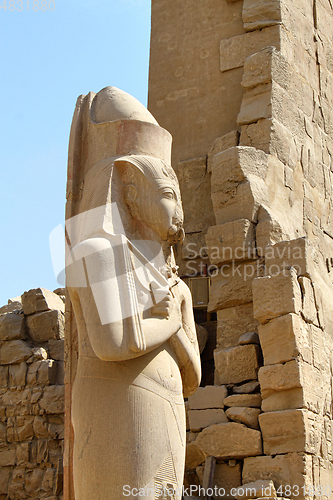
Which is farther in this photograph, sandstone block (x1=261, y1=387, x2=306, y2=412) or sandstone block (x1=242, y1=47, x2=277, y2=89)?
sandstone block (x1=242, y1=47, x2=277, y2=89)

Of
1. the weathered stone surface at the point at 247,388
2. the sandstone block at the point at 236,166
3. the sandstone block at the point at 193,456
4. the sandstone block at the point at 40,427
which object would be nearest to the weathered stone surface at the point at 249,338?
the weathered stone surface at the point at 247,388

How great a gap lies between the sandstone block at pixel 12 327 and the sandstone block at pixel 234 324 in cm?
210

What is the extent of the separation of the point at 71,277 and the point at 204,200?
3.77 m

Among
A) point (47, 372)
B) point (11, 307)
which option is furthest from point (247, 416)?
point (11, 307)

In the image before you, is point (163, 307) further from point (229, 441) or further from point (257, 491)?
point (229, 441)

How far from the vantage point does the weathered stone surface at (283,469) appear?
506cm

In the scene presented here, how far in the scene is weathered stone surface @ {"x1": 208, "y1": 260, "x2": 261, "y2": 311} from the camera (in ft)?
20.2

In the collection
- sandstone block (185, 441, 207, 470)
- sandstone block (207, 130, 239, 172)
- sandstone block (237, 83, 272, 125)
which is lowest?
sandstone block (185, 441, 207, 470)

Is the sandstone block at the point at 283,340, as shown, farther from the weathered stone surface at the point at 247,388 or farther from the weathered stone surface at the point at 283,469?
the weathered stone surface at the point at 283,469

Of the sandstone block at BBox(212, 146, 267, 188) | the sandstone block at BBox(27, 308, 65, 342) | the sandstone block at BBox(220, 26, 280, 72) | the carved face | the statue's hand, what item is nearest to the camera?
the statue's hand

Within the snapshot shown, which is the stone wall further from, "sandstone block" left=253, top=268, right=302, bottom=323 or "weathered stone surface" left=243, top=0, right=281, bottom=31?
"weathered stone surface" left=243, top=0, right=281, bottom=31

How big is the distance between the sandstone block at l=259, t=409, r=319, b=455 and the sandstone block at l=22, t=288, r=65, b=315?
8.82ft

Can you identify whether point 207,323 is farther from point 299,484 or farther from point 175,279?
point 175,279

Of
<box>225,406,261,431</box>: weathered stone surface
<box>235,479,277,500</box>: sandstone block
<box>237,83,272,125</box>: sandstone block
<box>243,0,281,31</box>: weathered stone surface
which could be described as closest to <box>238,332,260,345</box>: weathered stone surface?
<box>225,406,261,431</box>: weathered stone surface
